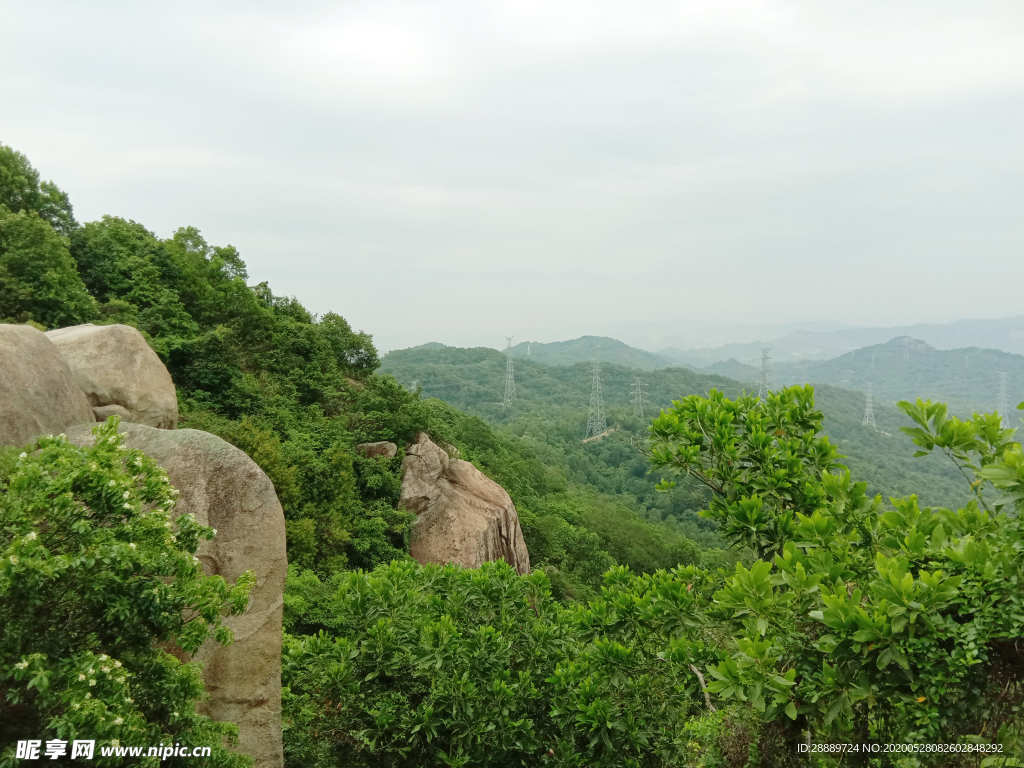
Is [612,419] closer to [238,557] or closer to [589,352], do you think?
[238,557]

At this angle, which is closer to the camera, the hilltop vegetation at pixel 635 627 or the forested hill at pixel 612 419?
the hilltop vegetation at pixel 635 627

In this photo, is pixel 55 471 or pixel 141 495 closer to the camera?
pixel 55 471

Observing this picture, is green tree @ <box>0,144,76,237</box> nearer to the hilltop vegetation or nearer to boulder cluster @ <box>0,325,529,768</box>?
boulder cluster @ <box>0,325,529,768</box>

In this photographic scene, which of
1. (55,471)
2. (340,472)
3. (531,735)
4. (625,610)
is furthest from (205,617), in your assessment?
(340,472)

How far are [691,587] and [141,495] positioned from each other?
17.2 ft

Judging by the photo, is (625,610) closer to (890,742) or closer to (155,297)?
(890,742)

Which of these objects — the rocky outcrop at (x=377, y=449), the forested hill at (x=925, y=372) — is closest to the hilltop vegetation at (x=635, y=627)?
the rocky outcrop at (x=377, y=449)

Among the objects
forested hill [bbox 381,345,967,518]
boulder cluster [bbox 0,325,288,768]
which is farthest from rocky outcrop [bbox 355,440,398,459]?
forested hill [bbox 381,345,967,518]

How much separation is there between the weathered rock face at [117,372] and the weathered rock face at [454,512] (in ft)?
33.2

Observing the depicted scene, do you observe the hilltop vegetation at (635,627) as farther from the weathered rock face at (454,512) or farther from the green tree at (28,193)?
the green tree at (28,193)

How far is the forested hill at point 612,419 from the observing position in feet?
201

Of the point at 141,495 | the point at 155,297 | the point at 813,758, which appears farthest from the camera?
the point at 155,297

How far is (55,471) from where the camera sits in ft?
16.2

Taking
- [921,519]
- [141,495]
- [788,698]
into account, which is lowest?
[788,698]
